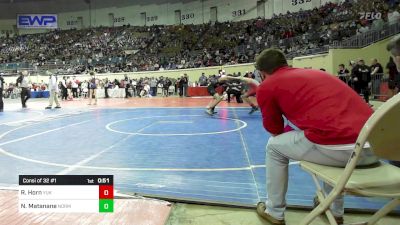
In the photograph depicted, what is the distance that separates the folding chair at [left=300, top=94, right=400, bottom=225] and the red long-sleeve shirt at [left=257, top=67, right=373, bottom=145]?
0.27 m

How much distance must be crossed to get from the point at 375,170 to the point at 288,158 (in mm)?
663

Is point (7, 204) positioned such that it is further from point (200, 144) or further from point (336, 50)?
point (336, 50)

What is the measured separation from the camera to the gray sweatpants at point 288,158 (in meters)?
2.68

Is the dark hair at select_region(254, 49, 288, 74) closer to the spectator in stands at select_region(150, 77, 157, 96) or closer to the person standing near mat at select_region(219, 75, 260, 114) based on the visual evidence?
the person standing near mat at select_region(219, 75, 260, 114)

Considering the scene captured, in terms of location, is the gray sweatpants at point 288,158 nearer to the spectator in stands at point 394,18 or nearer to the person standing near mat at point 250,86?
the person standing near mat at point 250,86

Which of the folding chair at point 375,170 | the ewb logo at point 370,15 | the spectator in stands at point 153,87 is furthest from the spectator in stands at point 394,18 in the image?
the folding chair at point 375,170

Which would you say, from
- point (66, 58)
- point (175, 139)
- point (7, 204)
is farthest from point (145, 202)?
point (66, 58)

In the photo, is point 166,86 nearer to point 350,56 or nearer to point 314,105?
A: point 350,56

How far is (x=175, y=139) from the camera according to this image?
26.0 feet

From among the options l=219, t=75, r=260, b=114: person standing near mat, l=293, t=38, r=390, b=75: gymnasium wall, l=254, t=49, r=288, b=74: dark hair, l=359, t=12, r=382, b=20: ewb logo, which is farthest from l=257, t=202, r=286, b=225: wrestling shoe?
l=359, t=12, r=382, b=20: ewb logo

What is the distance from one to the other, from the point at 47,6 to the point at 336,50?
40847 mm

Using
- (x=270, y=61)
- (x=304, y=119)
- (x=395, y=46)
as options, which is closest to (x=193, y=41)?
(x=270, y=61)

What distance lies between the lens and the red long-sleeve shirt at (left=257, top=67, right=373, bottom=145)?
2.64m
